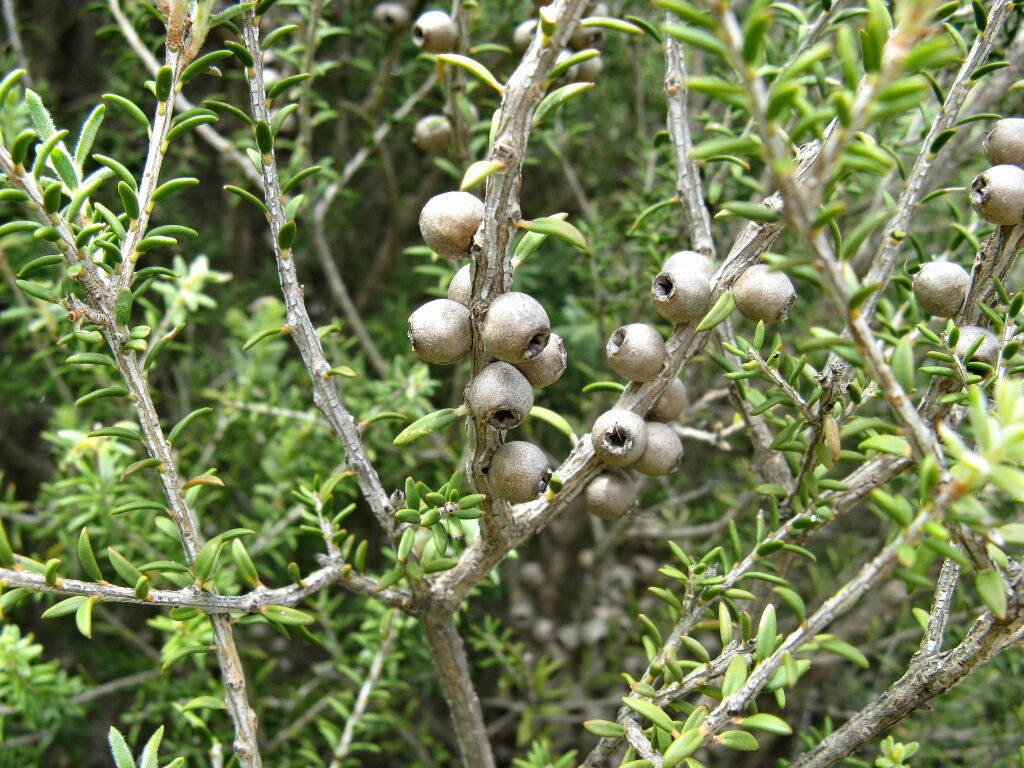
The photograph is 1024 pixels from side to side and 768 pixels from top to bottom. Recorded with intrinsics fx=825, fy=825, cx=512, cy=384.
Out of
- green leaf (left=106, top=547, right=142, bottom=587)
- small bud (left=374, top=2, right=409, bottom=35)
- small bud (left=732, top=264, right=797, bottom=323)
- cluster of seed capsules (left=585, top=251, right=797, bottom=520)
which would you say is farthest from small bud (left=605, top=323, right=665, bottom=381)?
small bud (left=374, top=2, right=409, bottom=35)

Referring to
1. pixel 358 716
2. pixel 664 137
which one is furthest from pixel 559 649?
pixel 664 137

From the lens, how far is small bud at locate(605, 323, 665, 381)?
108cm

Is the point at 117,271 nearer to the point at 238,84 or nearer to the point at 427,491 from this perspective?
the point at 427,491

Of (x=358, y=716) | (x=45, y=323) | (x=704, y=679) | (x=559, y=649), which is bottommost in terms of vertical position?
(x=559, y=649)

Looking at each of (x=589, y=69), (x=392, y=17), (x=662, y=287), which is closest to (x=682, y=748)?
(x=662, y=287)

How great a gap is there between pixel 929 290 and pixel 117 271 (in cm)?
102

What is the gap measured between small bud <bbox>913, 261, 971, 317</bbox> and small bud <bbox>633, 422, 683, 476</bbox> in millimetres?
372

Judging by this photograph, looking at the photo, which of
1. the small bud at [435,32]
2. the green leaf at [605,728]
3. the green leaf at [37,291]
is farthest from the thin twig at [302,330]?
the small bud at [435,32]

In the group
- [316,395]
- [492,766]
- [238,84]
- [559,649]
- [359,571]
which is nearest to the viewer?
[316,395]

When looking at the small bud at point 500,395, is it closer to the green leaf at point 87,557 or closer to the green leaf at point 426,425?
the green leaf at point 426,425

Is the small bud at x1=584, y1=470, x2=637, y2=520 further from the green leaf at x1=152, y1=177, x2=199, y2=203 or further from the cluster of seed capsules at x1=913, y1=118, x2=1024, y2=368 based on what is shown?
the green leaf at x1=152, y1=177, x2=199, y2=203

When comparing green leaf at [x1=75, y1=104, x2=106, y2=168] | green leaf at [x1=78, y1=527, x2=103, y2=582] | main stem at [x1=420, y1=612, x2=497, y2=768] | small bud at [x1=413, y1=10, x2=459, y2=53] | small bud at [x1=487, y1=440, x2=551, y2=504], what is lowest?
main stem at [x1=420, y1=612, x2=497, y2=768]

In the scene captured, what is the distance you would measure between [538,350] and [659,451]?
33 centimetres

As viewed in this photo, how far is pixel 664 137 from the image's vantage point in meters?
1.49
